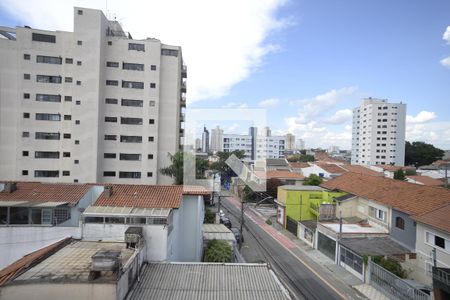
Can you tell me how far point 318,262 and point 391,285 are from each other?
19.7ft

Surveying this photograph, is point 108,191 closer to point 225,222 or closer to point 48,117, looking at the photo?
point 225,222

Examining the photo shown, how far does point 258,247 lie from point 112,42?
26.8 m

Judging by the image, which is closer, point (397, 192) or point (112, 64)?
point (397, 192)

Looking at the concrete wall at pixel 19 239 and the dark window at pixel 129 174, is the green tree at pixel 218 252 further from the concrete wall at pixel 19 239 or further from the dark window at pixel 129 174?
the dark window at pixel 129 174

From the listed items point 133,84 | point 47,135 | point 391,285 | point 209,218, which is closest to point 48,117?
point 47,135

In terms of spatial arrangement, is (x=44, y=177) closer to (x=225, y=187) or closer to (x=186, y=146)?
(x=186, y=146)

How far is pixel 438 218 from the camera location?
1652cm

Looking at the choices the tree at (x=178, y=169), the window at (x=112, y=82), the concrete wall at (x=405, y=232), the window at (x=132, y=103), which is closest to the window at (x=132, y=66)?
the window at (x=112, y=82)

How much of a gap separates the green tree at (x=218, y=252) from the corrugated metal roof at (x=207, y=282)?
5.50 metres

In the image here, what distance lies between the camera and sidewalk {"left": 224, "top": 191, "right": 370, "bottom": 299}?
1728 cm

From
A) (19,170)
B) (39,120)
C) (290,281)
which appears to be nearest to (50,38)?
(39,120)

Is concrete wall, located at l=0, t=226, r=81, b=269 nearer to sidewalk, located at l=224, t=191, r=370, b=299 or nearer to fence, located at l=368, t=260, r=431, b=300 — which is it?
sidewalk, located at l=224, t=191, r=370, b=299

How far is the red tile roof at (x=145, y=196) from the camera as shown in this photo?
14680mm

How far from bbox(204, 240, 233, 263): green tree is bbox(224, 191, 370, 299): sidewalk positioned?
6.17 m
